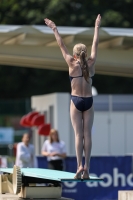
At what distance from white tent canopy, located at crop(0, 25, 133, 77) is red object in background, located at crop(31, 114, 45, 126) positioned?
11.6ft

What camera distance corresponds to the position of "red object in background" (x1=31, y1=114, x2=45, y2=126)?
→ 22578 millimetres

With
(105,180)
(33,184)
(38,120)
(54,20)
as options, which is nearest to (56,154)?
(105,180)

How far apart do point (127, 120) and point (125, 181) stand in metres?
4.16

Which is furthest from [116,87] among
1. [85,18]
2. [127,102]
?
[127,102]

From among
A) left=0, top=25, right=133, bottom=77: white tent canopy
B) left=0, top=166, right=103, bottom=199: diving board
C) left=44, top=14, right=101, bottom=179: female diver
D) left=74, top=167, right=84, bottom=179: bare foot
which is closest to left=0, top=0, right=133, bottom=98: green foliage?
left=0, top=25, right=133, bottom=77: white tent canopy

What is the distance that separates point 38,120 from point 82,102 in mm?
13763

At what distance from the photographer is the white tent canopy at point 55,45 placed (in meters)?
16.6

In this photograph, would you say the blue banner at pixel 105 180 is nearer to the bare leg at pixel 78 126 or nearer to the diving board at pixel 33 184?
the diving board at pixel 33 184

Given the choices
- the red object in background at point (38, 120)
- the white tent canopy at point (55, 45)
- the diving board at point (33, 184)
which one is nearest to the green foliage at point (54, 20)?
the red object in background at point (38, 120)

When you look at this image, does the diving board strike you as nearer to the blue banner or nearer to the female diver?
the female diver

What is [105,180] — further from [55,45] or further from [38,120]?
[38,120]

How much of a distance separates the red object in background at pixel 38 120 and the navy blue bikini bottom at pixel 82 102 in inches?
525

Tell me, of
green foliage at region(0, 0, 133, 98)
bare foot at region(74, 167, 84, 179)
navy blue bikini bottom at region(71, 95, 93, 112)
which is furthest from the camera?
green foliage at region(0, 0, 133, 98)

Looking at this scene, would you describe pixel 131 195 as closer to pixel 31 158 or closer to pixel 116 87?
pixel 31 158
